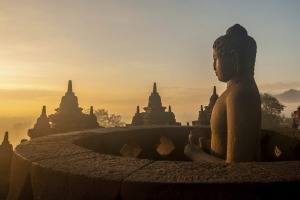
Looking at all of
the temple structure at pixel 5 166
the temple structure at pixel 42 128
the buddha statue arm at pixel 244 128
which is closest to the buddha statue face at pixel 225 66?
the buddha statue arm at pixel 244 128

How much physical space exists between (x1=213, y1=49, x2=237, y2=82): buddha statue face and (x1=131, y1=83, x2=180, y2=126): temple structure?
12569 millimetres

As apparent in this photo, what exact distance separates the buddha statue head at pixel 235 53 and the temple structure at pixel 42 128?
1089 centimetres

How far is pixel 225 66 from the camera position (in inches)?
120

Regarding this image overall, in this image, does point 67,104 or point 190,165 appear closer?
point 190,165

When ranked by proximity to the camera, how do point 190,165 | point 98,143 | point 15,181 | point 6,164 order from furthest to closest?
point 6,164 < point 98,143 < point 15,181 < point 190,165

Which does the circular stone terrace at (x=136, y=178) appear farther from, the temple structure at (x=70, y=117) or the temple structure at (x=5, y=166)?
the temple structure at (x=70, y=117)

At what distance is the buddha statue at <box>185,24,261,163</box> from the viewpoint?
8.29 feet

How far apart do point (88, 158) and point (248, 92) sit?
5.77ft

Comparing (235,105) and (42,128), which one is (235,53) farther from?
(42,128)

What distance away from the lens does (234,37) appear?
2953mm

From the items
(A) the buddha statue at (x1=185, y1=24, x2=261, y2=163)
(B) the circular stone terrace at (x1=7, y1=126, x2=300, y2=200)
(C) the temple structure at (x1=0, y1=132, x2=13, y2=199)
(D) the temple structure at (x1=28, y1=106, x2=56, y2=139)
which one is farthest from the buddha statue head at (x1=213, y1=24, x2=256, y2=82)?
(D) the temple structure at (x1=28, y1=106, x2=56, y2=139)

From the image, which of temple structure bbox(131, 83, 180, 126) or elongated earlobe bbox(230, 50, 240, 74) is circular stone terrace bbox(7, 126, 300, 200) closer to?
elongated earlobe bbox(230, 50, 240, 74)

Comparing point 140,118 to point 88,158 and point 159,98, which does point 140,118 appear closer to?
point 159,98

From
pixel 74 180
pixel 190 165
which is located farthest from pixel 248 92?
pixel 74 180
